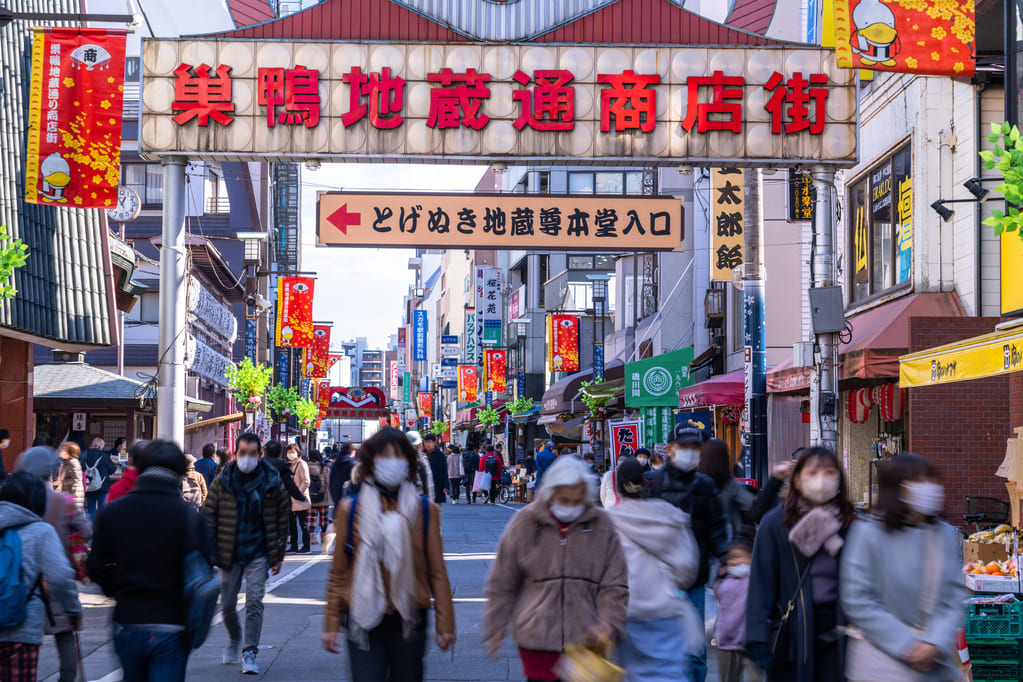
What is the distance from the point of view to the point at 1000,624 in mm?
8828

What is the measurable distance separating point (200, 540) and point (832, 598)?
318 cm

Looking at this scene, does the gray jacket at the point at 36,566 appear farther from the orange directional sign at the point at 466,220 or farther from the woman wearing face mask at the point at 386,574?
the orange directional sign at the point at 466,220

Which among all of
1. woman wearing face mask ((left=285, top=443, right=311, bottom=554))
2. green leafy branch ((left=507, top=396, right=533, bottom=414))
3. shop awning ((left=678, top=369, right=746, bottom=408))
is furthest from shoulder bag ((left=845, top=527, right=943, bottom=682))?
green leafy branch ((left=507, top=396, right=533, bottom=414))

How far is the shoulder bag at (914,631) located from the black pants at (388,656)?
7.32 ft

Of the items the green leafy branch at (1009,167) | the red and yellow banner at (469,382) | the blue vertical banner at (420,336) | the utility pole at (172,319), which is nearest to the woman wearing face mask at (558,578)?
the green leafy branch at (1009,167)

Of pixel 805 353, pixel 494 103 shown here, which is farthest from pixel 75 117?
pixel 805 353

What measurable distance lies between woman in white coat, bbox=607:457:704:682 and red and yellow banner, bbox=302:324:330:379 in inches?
2694

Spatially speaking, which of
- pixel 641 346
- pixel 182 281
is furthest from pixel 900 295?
pixel 641 346

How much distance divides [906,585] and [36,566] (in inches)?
177

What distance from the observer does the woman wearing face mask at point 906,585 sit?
212 inches

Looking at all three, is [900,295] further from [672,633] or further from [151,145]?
[672,633]

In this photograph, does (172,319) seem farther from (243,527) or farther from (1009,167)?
(1009,167)

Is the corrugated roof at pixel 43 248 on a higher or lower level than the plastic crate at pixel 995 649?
higher

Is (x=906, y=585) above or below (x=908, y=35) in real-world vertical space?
below
